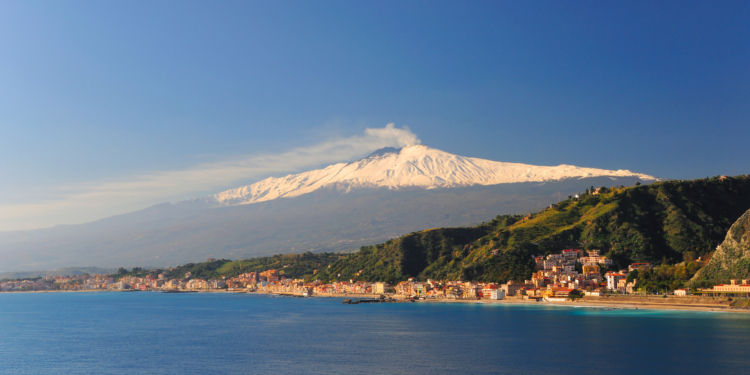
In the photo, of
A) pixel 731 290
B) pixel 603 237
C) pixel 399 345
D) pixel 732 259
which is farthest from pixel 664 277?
pixel 399 345

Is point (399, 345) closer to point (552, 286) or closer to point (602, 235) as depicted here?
point (552, 286)

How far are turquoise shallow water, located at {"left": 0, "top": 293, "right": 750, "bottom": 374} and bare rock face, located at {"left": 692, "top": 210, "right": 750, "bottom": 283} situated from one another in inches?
306

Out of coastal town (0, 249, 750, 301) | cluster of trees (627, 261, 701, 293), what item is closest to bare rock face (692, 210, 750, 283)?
coastal town (0, 249, 750, 301)

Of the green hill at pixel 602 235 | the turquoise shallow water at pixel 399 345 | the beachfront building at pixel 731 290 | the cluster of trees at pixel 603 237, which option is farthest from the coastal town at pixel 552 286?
the turquoise shallow water at pixel 399 345

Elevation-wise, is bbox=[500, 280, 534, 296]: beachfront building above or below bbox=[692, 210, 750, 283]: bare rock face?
below

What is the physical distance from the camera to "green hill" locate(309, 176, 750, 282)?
91.6 meters

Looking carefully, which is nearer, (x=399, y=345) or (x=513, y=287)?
(x=399, y=345)

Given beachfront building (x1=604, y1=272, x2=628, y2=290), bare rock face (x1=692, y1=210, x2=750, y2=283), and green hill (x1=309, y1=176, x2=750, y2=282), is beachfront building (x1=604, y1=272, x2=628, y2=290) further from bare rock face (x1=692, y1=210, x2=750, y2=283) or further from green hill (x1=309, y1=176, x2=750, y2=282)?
bare rock face (x1=692, y1=210, x2=750, y2=283)

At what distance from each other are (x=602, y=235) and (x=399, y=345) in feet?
206

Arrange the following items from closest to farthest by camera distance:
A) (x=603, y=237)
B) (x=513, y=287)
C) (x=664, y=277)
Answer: (x=664, y=277) < (x=513, y=287) < (x=603, y=237)

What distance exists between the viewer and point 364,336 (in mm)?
52625

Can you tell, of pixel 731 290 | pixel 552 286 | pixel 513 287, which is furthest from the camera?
pixel 513 287

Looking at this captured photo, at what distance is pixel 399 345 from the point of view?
46.6 meters

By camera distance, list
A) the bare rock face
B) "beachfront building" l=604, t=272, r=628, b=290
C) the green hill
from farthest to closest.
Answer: the green hill, "beachfront building" l=604, t=272, r=628, b=290, the bare rock face
